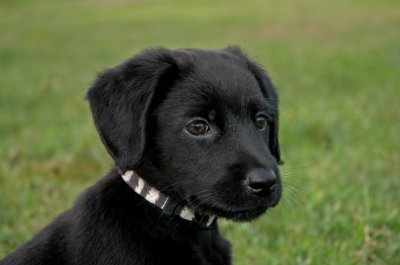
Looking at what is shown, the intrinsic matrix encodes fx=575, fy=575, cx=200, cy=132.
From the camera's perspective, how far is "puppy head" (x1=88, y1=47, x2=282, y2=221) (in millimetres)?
2971

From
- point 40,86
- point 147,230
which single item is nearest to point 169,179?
point 147,230

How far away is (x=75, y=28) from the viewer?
75.9 ft

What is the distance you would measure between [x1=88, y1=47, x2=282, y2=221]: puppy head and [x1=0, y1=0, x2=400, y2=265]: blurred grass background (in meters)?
0.72

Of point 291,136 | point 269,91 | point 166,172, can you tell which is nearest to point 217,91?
point 166,172

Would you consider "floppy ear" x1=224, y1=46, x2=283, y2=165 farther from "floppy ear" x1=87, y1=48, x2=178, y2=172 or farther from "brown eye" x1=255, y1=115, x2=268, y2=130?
"floppy ear" x1=87, y1=48, x2=178, y2=172

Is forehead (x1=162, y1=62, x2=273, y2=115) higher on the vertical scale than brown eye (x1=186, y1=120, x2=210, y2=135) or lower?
higher

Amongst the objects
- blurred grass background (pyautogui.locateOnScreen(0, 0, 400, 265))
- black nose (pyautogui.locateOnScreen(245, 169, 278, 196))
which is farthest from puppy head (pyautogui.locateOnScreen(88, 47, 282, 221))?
blurred grass background (pyautogui.locateOnScreen(0, 0, 400, 265))

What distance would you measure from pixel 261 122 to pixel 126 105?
841mm

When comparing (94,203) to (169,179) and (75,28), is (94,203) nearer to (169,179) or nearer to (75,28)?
(169,179)

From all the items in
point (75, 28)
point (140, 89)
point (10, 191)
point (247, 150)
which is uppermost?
point (140, 89)

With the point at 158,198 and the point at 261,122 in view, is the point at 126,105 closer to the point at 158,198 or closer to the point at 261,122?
the point at 158,198

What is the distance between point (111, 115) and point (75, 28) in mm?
20996

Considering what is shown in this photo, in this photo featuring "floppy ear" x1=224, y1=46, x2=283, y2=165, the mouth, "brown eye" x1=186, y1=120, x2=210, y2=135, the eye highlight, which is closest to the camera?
the mouth

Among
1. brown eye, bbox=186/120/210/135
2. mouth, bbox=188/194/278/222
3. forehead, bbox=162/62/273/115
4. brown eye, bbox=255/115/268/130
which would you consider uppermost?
forehead, bbox=162/62/273/115
